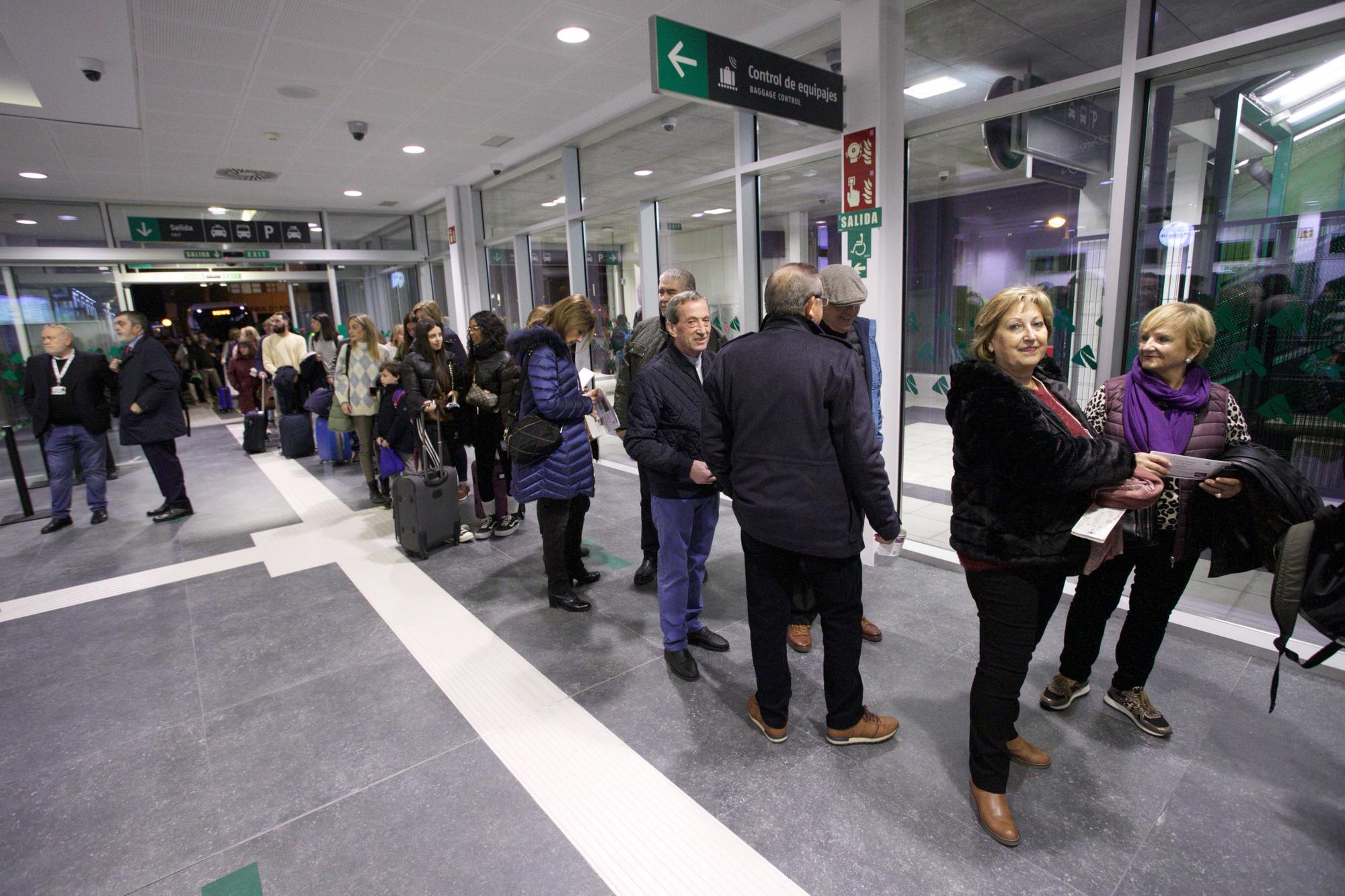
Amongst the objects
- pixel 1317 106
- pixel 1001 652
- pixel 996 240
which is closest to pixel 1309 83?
pixel 1317 106

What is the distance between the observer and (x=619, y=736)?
8.04 feet

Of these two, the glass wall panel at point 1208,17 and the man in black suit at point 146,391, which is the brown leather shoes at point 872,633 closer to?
the glass wall panel at point 1208,17

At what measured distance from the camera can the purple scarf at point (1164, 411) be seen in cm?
206

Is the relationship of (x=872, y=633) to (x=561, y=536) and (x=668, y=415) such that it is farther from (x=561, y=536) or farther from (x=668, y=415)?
(x=561, y=536)

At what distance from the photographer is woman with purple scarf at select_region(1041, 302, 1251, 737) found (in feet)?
6.75

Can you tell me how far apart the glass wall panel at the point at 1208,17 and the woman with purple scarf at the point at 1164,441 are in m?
1.67

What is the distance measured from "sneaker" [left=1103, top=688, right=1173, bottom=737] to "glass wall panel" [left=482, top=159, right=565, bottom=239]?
6914 millimetres

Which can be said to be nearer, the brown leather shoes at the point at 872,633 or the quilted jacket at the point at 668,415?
the quilted jacket at the point at 668,415

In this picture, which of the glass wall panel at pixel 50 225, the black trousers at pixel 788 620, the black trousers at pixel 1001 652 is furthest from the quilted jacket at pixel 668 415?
the glass wall panel at pixel 50 225

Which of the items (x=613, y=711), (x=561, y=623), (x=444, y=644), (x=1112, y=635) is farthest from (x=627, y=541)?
(x=1112, y=635)

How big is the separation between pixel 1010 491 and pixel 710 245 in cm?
447

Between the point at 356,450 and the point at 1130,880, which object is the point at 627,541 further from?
the point at 356,450

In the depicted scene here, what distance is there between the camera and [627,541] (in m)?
4.52

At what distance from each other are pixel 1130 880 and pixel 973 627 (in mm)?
1420
